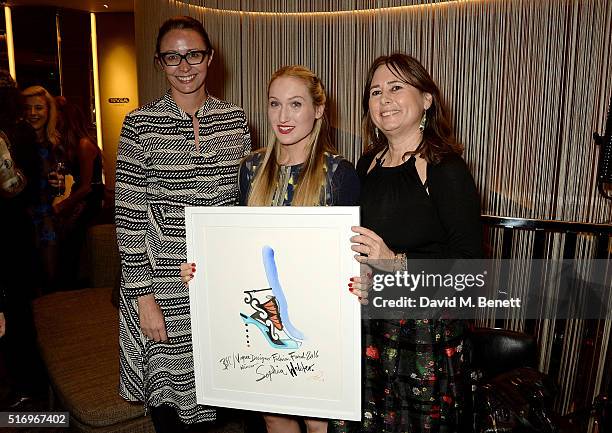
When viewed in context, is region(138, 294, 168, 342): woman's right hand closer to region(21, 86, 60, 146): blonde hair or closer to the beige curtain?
the beige curtain

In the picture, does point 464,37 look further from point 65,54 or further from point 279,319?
point 65,54

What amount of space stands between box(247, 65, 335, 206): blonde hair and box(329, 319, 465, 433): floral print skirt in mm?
464

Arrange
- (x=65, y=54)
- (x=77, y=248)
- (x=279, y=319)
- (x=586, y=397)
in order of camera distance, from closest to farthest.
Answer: (x=279, y=319) → (x=586, y=397) → (x=77, y=248) → (x=65, y=54)

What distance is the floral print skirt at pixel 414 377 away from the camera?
4.94 ft

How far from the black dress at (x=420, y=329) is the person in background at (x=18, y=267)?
2.01m

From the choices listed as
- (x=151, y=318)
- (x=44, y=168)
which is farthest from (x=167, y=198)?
(x=44, y=168)

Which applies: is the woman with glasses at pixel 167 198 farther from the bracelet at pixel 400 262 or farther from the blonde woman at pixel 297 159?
the bracelet at pixel 400 262

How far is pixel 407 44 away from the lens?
10.4 ft

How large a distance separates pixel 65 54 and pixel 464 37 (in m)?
6.74

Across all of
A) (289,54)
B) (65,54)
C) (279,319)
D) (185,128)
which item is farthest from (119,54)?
(279,319)

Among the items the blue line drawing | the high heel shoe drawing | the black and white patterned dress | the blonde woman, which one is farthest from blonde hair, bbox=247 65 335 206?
the high heel shoe drawing

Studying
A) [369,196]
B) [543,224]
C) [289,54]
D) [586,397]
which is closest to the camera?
[369,196]

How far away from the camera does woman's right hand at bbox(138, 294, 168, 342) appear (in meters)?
1.67

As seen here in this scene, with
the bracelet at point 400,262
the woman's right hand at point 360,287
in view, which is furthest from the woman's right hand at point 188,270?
the bracelet at point 400,262
